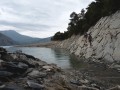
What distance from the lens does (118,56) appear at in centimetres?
3681

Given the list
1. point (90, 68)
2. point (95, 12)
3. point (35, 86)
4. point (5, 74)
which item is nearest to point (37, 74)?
point (5, 74)

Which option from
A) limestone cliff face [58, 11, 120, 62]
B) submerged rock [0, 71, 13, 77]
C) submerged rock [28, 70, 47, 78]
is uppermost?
limestone cliff face [58, 11, 120, 62]

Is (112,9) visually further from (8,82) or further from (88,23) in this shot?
(8,82)

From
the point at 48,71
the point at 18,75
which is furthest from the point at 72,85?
the point at 18,75

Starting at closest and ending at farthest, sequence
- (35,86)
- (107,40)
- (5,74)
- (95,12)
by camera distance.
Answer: (35,86), (5,74), (107,40), (95,12)

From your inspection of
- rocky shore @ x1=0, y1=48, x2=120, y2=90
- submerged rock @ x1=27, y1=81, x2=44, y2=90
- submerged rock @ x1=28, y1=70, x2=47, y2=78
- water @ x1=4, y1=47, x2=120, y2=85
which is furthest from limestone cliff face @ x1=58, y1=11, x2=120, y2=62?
submerged rock @ x1=27, y1=81, x2=44, y2=90

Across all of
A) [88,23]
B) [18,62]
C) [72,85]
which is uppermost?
[88,23]

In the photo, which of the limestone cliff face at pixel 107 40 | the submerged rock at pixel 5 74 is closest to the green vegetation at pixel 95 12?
the limestone cliff face at pixel 107 40

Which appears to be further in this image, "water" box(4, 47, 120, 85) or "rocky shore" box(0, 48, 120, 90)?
"water" box(4, 47, 120, 85)

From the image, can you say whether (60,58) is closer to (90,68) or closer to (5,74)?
(90,68)

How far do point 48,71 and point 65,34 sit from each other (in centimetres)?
9891

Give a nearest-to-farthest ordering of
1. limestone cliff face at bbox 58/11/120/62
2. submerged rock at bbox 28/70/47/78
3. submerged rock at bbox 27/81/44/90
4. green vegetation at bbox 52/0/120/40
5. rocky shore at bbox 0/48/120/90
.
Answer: submerged rock at bbox 27/81/44/90, rocky shore at bbox 0/48/120/90, submerged rock at bbox 28/70/47/78, limestone cliff face at bbox 58/11/120/62, green vegetation at bbox 52/0/120/40

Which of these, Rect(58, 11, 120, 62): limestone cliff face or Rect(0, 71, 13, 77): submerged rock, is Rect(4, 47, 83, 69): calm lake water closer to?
Rect(58, 11, 120, 62): limestone cliff face

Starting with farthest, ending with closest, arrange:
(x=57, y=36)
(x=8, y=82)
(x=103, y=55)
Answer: (x=57, y=36), (x=103, y=55), (x=8, y=82)
